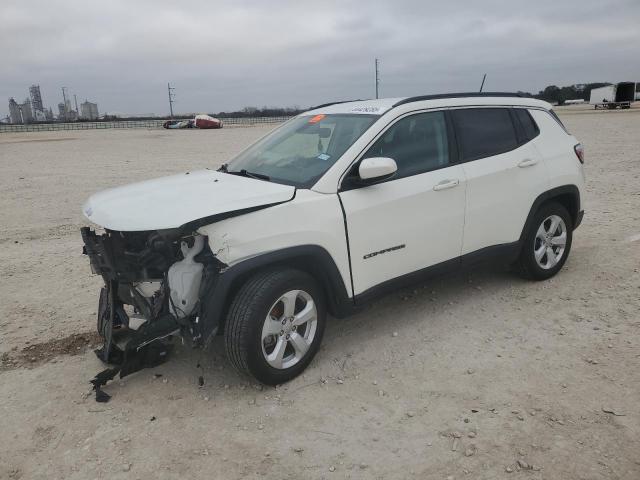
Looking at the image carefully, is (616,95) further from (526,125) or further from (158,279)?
(158,279)

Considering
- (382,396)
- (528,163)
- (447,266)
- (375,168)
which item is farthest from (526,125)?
(382,396)

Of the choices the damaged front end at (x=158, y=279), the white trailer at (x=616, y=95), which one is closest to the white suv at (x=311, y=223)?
the damaged front end at (x=158, y=279)

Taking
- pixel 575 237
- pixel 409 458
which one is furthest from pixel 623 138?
pixel 409 458

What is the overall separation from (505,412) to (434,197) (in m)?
1.67

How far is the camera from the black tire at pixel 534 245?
497 cm

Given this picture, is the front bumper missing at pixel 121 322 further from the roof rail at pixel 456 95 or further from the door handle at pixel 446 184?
the roof rail at pixel 456 95

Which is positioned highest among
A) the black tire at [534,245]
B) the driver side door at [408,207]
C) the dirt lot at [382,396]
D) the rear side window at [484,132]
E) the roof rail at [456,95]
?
the roof rail at [456,95]

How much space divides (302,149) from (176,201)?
4.09ft

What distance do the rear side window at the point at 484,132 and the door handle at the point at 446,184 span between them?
0.92ft

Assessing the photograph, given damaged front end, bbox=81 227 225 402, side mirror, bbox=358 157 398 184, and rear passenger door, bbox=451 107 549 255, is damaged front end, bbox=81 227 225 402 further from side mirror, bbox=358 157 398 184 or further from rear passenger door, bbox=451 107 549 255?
rear passenger door, bbox=451 107 549 255

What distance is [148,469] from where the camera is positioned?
9.37 ft

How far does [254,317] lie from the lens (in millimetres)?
3283

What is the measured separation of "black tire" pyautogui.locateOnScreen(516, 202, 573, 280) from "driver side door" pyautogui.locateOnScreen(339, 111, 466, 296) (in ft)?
3.35

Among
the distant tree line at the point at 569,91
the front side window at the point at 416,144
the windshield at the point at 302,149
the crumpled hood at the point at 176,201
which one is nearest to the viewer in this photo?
the crumpled hood at the point at 176,201
